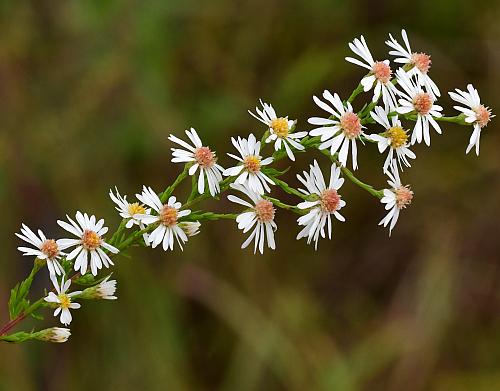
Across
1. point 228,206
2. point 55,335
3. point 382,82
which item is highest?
point 228,206

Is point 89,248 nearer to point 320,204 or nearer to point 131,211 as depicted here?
point 131,211

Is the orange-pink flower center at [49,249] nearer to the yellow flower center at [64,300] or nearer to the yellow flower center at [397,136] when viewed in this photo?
the yellow flower center at [64,300]

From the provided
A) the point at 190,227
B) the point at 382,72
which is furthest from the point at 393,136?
the point at 190,227

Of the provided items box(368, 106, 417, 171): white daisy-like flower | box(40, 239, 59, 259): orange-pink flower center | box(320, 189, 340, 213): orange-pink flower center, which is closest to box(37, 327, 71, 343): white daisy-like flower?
box(40, 239, 59, 259): orange-pink flower center

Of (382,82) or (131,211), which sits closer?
(131,211)

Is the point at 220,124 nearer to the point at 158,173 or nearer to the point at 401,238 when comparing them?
the point at 158,173

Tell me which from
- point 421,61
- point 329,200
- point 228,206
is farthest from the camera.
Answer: point 228,206
